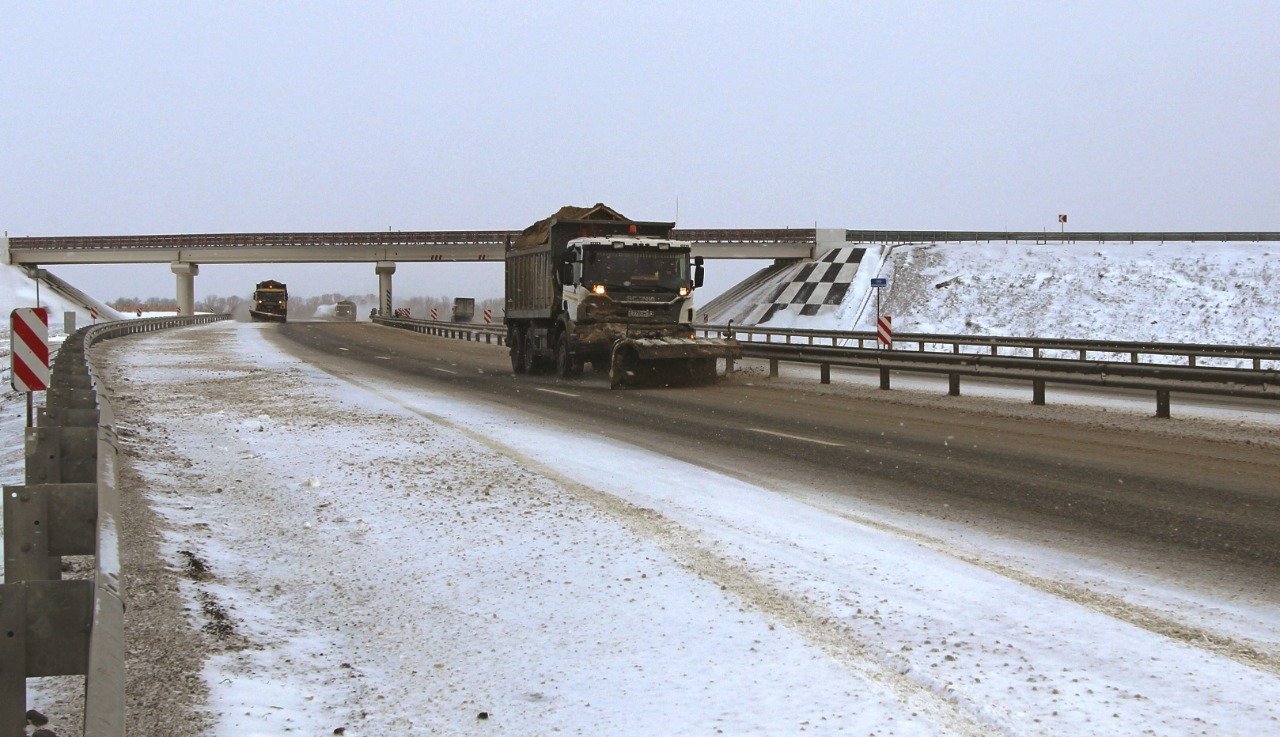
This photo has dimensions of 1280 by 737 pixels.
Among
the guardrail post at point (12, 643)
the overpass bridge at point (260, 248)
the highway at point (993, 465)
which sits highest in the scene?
the overpass bridge at point (260, 248)

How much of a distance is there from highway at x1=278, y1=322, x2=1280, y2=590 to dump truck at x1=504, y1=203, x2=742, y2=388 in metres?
1.40

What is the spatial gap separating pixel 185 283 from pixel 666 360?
73215 millimetres

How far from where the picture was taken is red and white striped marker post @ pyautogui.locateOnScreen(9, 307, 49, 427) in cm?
1233

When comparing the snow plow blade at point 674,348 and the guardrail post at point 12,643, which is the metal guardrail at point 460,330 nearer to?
the snow plow blade at point 674,348

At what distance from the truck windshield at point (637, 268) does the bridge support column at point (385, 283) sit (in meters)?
65.9

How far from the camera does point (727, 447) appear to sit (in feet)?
41.2

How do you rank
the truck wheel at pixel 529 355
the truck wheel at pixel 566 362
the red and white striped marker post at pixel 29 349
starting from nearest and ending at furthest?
1. the red and white striped marker post at pixel 29 349
2. the truck wheel at pixel 566 362
3. the truck wheel at pixel 529 355

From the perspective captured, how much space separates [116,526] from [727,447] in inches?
342

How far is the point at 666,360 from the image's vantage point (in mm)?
22469

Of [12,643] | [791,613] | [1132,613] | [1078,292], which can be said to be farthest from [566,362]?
[1078,292]

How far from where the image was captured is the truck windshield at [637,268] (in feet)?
71.8

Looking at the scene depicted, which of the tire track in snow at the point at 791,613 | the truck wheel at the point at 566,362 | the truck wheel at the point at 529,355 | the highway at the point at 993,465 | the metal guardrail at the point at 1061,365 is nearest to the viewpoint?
the tire track in snow at the point at 791,613

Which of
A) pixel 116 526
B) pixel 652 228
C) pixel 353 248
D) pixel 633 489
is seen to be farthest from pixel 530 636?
pixel 353 248

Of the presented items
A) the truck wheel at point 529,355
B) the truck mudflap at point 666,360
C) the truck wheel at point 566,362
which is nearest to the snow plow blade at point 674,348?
the truck mudflap at point 666,360
